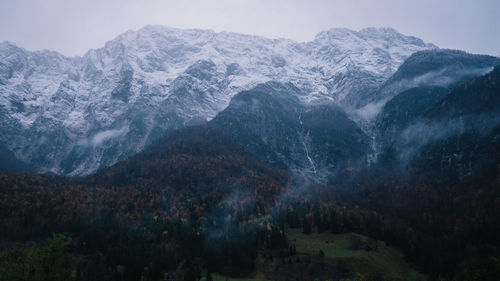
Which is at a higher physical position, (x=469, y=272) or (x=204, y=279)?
(x=469, y=272)

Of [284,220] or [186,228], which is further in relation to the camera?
[284,220]

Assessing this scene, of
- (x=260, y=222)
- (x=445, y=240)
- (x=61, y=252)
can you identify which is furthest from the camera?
(x=260, y=222)

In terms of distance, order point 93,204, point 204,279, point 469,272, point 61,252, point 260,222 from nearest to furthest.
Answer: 1. point 61,252
2. point 469,272
3. point 204,279
4. point 260,222
5. point 93,204

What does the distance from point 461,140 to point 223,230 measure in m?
141

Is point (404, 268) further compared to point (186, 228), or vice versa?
point (186, 228)

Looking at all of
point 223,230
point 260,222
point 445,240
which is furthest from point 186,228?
point 445,240

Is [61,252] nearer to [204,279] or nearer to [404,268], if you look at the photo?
[204,279]

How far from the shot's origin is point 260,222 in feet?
438

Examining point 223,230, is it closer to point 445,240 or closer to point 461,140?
point 445,240

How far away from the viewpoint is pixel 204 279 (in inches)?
3578

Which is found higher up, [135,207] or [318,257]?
[135,207]

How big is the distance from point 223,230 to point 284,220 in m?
26.0

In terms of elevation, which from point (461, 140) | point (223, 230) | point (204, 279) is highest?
point (461, 140)

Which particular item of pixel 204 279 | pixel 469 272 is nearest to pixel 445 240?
pixel 469 272
